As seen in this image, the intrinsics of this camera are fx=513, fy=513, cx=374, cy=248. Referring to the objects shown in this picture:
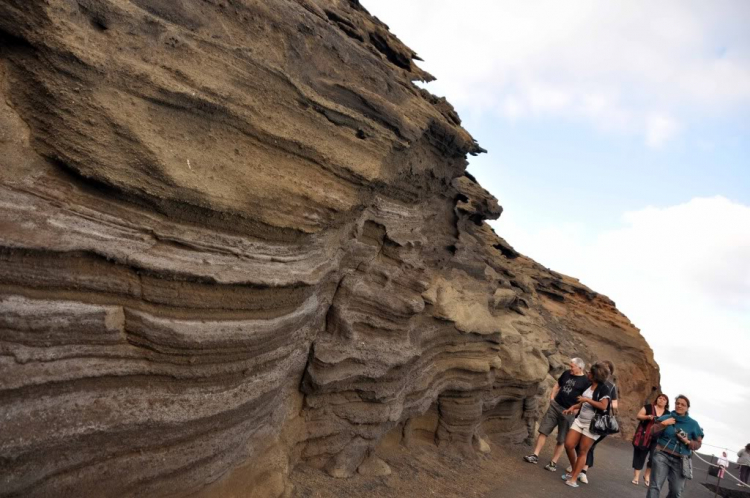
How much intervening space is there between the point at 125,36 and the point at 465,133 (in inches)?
299

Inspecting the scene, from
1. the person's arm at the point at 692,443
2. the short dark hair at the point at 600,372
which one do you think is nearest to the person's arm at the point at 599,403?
the short dark hair at the point at 600,372

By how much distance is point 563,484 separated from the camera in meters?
10.4

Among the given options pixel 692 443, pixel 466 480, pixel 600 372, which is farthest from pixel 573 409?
pixel 466 480

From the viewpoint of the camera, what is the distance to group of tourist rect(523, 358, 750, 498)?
27.2 feet

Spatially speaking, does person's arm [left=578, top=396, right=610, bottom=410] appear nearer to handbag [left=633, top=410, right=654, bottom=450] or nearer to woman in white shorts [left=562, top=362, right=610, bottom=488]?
woman in white shorts [left=562, top=362, right=610, bottom=488]

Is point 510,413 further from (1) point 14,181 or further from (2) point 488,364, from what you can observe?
(1) point 14,181

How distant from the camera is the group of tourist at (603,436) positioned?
327 inches

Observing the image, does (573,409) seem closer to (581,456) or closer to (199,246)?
(581,456)

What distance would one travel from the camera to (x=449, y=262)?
11.8m

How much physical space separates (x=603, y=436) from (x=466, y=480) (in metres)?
2.72

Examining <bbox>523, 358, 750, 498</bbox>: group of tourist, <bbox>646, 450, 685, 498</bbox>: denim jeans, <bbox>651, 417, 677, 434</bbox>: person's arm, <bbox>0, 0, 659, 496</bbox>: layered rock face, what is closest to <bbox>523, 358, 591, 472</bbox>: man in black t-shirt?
<bbox>523, 358, 750, 498</bbox>: group of tourist

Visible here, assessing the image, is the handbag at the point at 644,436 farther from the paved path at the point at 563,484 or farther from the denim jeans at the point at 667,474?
the paved path at the point at 563,484

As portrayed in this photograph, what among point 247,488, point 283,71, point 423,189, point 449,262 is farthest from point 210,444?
point 449,262

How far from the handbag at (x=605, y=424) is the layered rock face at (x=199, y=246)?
3.54 m
